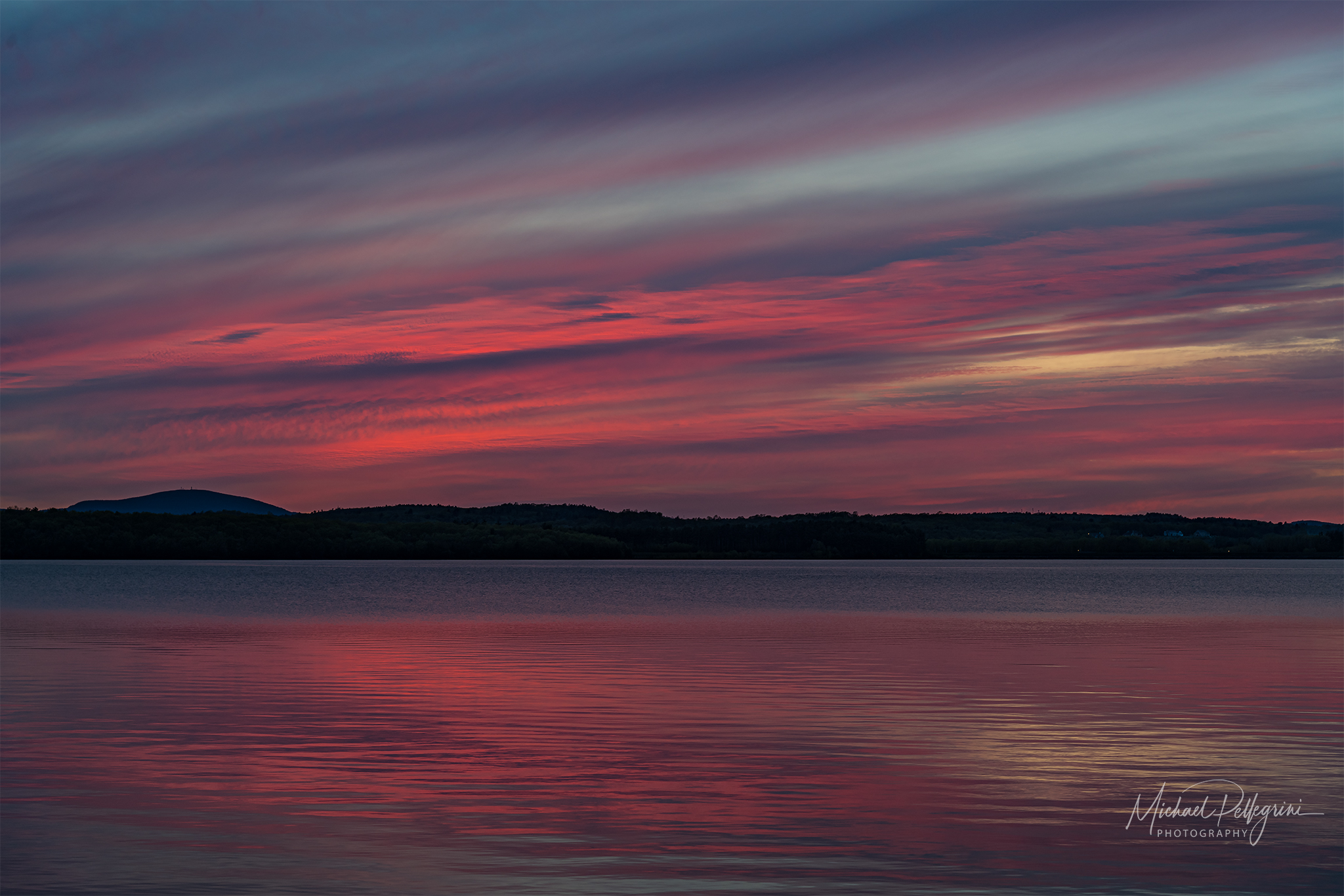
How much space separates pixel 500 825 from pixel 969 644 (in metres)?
31.9

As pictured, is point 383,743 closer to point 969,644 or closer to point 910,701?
point 910,701

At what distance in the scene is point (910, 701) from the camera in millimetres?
27484

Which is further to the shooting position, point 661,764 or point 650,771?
point 661,764

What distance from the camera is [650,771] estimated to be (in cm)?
1897

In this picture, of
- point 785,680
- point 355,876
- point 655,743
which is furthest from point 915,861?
point 785,680

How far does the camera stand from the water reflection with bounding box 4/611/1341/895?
13.5m

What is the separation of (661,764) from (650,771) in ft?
2.12
